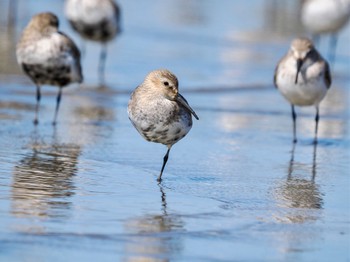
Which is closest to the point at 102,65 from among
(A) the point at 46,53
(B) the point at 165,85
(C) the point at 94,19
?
(C) the point at 94,19

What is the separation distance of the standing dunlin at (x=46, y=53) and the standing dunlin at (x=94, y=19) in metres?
5.26

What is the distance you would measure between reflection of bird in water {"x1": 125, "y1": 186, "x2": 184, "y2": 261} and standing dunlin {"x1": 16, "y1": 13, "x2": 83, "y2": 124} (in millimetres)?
4684

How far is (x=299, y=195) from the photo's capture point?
A: 324 inches

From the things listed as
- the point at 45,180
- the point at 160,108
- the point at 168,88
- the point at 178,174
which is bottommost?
the point at 45,180

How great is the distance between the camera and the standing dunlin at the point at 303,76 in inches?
446

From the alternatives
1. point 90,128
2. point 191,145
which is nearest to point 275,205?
point 191,145

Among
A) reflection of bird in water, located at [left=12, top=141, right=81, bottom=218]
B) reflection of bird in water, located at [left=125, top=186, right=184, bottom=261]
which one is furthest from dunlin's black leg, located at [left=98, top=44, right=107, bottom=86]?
reflection of bird in water, located at [left=125, top=186, right=184, bottom=261]

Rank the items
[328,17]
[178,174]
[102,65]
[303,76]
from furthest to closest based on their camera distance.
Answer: [328,17]
[102,65]
[303,76]
[178,174]

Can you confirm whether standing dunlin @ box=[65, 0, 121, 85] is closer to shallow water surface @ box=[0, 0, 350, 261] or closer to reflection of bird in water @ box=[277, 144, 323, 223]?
shallow water surface @ box=[0, 0, 350, 261]

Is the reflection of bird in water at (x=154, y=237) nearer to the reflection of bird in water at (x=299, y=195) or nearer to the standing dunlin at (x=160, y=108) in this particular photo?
the reflection of bird in water at (x=299, y=195)

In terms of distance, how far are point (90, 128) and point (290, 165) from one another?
7.92ft

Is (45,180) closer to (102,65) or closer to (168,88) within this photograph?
(168,88)

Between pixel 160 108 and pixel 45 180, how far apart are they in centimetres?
111

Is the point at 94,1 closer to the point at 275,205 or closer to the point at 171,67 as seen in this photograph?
the point at 171,67
